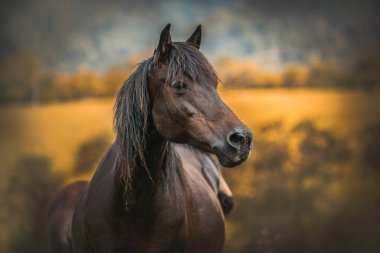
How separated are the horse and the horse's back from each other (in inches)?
25.4

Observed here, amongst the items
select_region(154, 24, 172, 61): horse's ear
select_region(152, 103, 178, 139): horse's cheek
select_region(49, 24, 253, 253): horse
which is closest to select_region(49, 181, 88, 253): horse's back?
select_region(49, 24, 253, 253): horse

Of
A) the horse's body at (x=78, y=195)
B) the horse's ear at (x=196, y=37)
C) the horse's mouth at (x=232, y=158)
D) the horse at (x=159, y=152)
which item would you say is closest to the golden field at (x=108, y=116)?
the horse's body at (x=78, y=195)

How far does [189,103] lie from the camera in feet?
8.73

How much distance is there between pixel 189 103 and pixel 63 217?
1.68 m

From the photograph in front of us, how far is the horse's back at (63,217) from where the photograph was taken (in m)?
3.84

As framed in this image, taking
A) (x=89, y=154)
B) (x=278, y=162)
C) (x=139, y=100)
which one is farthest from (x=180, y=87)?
(x=278, y=162)

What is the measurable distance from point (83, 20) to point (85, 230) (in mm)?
5238

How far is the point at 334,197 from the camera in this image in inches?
318

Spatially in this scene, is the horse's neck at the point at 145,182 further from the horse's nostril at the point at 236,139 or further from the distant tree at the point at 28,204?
the distant tree at the point at 28,204

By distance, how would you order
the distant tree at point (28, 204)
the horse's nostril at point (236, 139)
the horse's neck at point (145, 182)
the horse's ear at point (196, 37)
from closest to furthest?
1. the horse's nostril at point (236, 139)
2. the horse's neck at point (145, 182)
3. the horse's ear at point (196, 37)
4. the distant tree at point (28, 204)

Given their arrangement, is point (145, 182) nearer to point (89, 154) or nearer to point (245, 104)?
point (89, 154)

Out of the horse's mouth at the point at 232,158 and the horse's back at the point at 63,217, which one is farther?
the horse's back at the point at 63,217

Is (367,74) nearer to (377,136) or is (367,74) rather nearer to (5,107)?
(377,136)

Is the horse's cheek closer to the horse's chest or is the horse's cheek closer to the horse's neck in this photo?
the horse's neck
